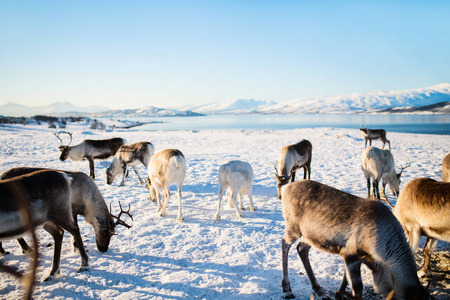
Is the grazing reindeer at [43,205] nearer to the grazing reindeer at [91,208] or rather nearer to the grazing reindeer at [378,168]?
the grazing reindeer at [91,208]

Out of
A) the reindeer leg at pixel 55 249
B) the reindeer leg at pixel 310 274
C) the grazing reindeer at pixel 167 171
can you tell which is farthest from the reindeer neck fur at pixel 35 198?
the reindeer leg at pixel 310 274

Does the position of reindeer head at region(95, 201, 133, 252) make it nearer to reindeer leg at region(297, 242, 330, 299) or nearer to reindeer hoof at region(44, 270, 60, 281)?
reindeer hoof at region(44, 270, 60, 281)

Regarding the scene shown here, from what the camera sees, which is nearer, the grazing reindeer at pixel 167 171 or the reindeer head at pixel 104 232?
the reindeer head at pixel 104 232

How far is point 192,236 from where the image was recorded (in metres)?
5.24

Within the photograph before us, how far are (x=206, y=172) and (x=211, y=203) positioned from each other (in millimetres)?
3758

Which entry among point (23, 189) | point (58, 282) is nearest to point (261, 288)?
point (58, 282)

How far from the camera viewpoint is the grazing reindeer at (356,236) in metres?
2.60

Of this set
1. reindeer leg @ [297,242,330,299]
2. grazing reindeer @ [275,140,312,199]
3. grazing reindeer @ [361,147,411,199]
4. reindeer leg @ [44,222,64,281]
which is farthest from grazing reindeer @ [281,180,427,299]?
grazing reindeer @ [361,147,411,199]

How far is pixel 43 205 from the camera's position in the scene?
11.3ft

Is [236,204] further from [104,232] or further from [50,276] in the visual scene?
[50,276]

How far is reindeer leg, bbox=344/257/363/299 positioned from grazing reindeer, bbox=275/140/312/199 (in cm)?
407

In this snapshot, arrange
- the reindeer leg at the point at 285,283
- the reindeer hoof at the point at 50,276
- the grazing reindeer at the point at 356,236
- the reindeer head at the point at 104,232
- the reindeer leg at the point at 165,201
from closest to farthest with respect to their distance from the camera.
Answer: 1. the grazing reindeer at the point at 356,236
2. the reindeer leg at the point at 285,283
3. the reindeer hoof at the point at 50,276
4. the reindeer head at the point at 104,232
5. the reindeer leg at the point at 165,201

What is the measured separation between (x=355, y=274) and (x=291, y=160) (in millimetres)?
5507

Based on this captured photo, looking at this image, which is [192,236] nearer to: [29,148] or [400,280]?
[400,280]
